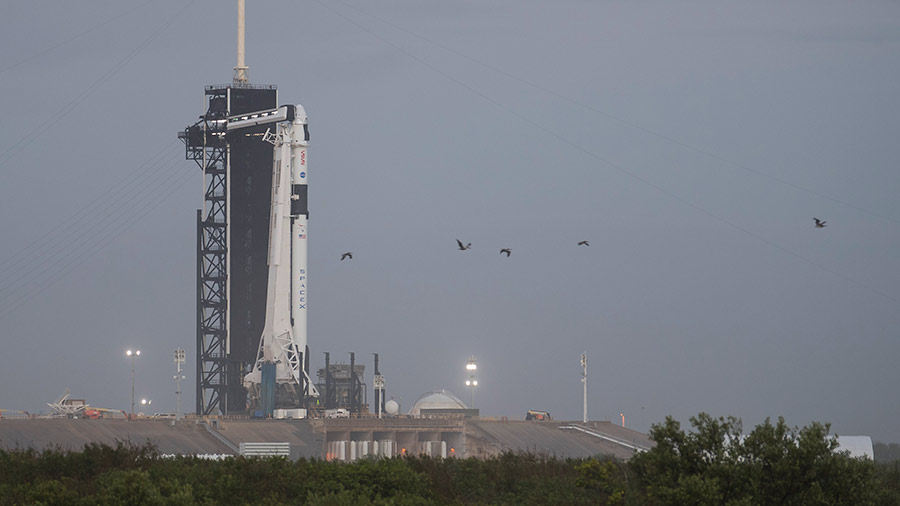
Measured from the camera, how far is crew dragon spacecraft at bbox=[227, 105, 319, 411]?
112 meters

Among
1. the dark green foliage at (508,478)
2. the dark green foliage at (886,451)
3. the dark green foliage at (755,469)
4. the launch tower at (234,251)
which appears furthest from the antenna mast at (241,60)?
the dark green foliage at (755,469)

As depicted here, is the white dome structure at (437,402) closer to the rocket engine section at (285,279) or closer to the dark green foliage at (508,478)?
the rocket engine section at (285,279)

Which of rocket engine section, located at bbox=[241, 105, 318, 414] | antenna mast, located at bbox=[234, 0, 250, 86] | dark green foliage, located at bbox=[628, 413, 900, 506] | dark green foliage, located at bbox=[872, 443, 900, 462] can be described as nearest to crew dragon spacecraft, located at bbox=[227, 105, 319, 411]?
rocket engine section, located at bbox=[241, 105, 318, 414]

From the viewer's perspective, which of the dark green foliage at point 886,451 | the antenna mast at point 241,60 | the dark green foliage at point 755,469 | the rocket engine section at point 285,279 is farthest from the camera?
the dark green foliage at point 886,451

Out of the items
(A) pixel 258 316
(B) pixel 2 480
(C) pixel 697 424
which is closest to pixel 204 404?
(A) pixel 258 316

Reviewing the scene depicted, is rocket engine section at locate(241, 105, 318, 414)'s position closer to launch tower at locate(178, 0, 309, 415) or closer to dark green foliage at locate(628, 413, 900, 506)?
launch tower at locate(178, 0, 309, 415)

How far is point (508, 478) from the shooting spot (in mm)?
53562

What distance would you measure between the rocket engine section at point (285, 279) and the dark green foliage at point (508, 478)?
50.9 metres

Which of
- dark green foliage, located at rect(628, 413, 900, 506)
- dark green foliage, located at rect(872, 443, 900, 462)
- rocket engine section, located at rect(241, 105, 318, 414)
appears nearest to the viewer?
dark green foliage, located at rect(628, 413, 900, 506)

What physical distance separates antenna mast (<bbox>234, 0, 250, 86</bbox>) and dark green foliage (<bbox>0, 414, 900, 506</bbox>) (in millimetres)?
69818

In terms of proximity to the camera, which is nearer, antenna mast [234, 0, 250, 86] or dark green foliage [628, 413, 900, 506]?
dark green foliage [628, 413, 900, 506]

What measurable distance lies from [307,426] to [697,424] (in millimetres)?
73397

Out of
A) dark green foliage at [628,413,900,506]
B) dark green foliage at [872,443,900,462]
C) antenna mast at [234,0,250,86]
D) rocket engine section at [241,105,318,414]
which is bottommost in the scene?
dark green foliage at [872,443,900,462]

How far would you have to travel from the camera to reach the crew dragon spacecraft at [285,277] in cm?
11162
